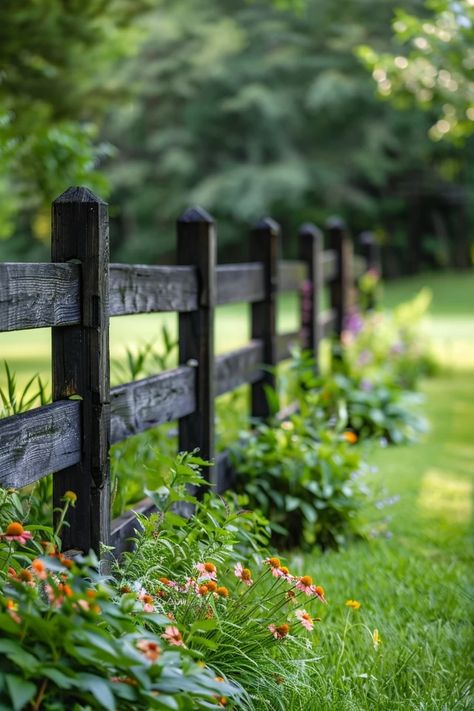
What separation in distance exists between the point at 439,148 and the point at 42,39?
31.6 m

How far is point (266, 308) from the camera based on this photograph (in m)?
6.18

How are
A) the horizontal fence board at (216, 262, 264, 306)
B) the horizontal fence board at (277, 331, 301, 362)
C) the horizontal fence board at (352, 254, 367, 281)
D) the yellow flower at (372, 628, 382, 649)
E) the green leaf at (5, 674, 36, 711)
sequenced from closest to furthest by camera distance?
the green leaf at (5, 674, 36, 711) < the yellow flower at (372, 628, 382, 649) < the horizontal fence board at (216, 262, 264, 306) < the horizontal fence board at (277, 331, 301, 362) < the horizontal fence board at (352, 254, 367, 281)

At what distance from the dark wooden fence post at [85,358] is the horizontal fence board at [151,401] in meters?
0.38

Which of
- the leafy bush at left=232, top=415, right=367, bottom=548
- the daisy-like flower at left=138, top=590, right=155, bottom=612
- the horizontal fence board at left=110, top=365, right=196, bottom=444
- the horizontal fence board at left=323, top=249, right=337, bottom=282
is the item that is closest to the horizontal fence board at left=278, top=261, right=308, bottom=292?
the horizontal fence board at left=323, top=249, right=337, bottom=282

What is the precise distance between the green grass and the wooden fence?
83 centimetres

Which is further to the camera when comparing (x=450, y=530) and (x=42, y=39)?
(x=42, y=39)

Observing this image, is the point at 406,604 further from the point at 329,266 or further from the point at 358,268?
the point at 358,268

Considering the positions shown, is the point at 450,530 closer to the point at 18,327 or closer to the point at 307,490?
the point at 307,490

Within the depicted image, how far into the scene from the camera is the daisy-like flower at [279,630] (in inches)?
107

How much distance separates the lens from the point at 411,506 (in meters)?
6.14

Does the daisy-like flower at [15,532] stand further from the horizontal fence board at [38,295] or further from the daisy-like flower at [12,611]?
the horizontal fence board at [38,295]

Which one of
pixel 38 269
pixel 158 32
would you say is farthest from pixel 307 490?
pixel 158 32

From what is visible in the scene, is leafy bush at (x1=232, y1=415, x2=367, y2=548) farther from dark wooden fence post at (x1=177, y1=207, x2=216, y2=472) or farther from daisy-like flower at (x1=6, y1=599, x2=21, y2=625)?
daisy-like flower at (x1=6, y1=599, x2=21, y2=625)

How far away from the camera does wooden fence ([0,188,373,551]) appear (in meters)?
2.79
